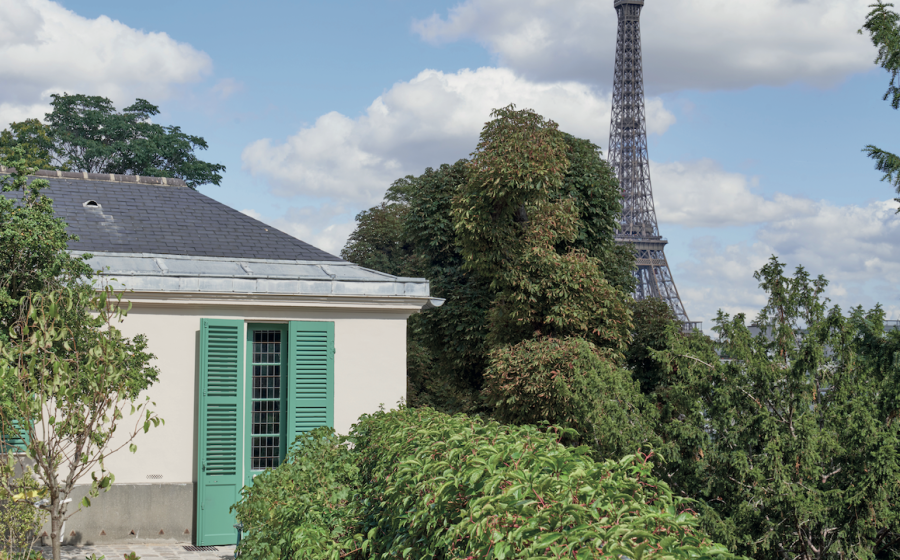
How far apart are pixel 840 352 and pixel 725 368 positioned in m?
1.02

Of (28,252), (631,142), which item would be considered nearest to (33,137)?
(28,252)

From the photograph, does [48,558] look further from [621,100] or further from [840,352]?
[621,100]

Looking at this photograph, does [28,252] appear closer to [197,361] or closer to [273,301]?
[197,361]

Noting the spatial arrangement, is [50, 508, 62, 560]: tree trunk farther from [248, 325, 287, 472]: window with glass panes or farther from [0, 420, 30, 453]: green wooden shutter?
[248, 325, 287, 472]: window with glass panes

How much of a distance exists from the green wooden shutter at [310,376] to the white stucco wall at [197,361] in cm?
13

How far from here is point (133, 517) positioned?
1069 cm

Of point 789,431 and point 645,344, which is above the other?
point 645,344

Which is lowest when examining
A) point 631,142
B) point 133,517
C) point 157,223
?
point 133,517

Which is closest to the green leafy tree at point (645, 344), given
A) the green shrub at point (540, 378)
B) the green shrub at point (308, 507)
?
the green shrub at point (540, 378)

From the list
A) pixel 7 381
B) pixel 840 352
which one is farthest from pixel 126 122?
pixel 840 352

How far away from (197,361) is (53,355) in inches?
191

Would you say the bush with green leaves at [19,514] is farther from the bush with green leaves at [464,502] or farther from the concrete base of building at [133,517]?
the concrete base of building at [133,517]

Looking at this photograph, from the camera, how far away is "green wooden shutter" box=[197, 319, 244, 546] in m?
10.8

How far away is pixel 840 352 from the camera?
682 centimetres
